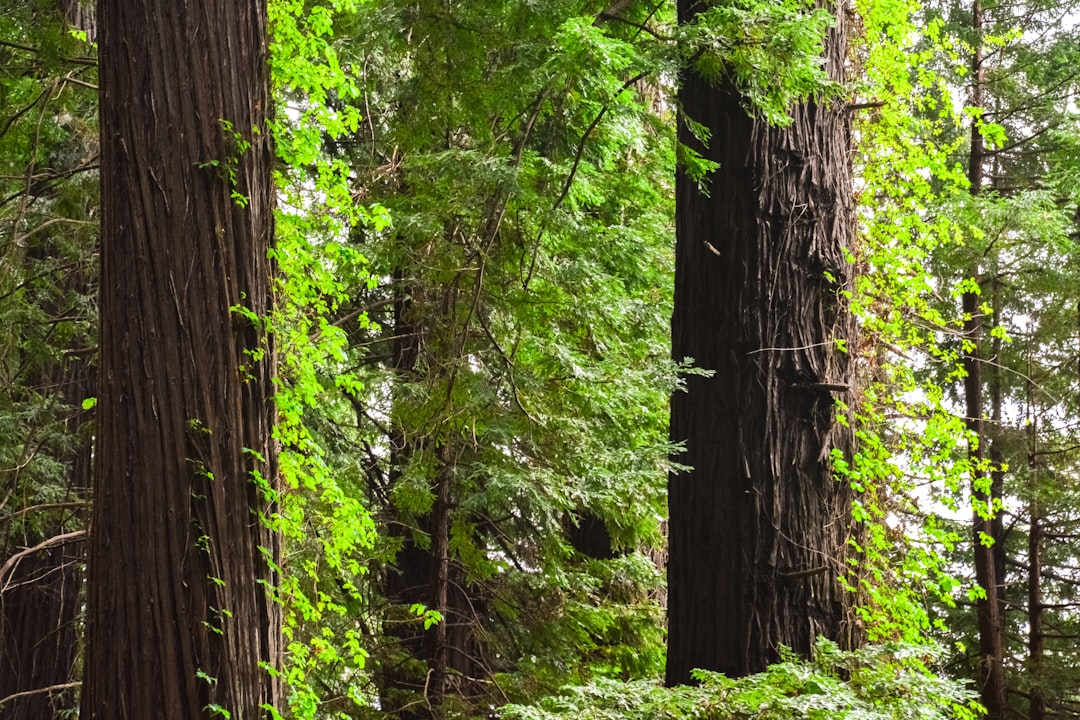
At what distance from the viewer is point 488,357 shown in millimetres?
7504

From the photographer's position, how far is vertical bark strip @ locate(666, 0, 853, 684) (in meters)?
5.22

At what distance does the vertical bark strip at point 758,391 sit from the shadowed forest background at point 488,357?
0.02 m

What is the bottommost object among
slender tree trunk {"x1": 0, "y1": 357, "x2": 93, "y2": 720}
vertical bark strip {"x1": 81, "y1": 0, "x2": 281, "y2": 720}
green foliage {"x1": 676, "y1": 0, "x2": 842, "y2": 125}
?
slender tree trunk {"x1": 0, "y1": 357, "x2": 93, "y2": 720}

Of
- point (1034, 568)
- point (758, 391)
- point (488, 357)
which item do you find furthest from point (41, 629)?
point (1034, 568)

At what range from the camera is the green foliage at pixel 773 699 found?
3271 mm

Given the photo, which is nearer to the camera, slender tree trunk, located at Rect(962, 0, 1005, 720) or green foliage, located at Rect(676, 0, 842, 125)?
green foliage, located at Rect(676, 0, 842, 125)

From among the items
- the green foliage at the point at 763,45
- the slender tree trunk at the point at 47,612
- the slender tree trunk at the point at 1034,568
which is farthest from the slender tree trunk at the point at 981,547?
the slender tree trunk at the point at 47,612

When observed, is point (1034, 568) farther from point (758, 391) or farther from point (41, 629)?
point (41, 629)

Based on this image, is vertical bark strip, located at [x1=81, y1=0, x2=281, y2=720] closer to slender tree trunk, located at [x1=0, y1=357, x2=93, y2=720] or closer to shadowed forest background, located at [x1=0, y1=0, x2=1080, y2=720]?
shadowed forest background, located at [x1=0, y1=0, x2=1080, y2=720]

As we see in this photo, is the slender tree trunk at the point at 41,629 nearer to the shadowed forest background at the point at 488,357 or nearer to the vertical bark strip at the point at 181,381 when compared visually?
the shadowed forest background at the point at 488,357

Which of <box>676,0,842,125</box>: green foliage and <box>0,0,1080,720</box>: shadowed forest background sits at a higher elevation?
<box>676,0,842,125</box>: green foliage

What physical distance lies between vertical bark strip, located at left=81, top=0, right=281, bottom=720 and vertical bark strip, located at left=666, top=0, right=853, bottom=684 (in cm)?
222

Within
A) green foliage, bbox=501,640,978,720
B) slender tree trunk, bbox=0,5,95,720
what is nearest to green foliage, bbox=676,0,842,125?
green foliage, bbox=501,640,978,720

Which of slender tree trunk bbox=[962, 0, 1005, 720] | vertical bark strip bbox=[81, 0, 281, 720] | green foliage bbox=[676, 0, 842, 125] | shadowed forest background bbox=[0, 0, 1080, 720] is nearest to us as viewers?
vertical bark strip bbox=[81, 0, 281, 720]
